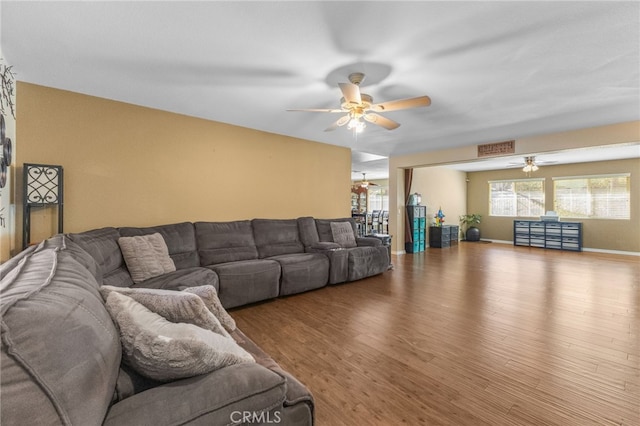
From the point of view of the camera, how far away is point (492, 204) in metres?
9.81

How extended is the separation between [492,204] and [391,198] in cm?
485

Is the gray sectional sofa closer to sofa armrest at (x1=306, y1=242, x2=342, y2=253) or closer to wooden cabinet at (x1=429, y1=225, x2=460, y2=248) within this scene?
sofa armrest at (x1=306, y1=242, x2=342, y2=253)

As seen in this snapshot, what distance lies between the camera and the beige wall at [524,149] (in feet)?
13.8

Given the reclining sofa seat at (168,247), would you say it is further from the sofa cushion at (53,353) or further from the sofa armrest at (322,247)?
the sofa armrest at (322,247)

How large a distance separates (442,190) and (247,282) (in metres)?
7.72

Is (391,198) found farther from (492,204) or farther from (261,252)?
(492,204)

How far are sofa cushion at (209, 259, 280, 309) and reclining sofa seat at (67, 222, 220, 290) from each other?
0.50 feet

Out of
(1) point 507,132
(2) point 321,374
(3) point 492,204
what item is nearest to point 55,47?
(2) point 321,374

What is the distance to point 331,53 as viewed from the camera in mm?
2391

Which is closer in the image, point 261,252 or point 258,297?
point 258,297

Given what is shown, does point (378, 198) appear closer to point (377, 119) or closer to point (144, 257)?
point (377, 119)

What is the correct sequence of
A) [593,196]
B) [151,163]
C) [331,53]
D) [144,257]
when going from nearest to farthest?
[331,53] < [144,257] < [151,163] < [593,196]

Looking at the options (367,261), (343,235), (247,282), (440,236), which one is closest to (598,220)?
(440,236)

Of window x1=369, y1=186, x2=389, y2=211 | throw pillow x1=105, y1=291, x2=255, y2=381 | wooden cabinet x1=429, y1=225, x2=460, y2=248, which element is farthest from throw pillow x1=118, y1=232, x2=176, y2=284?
window x1=369, y1=186, x2=389, y2=211
